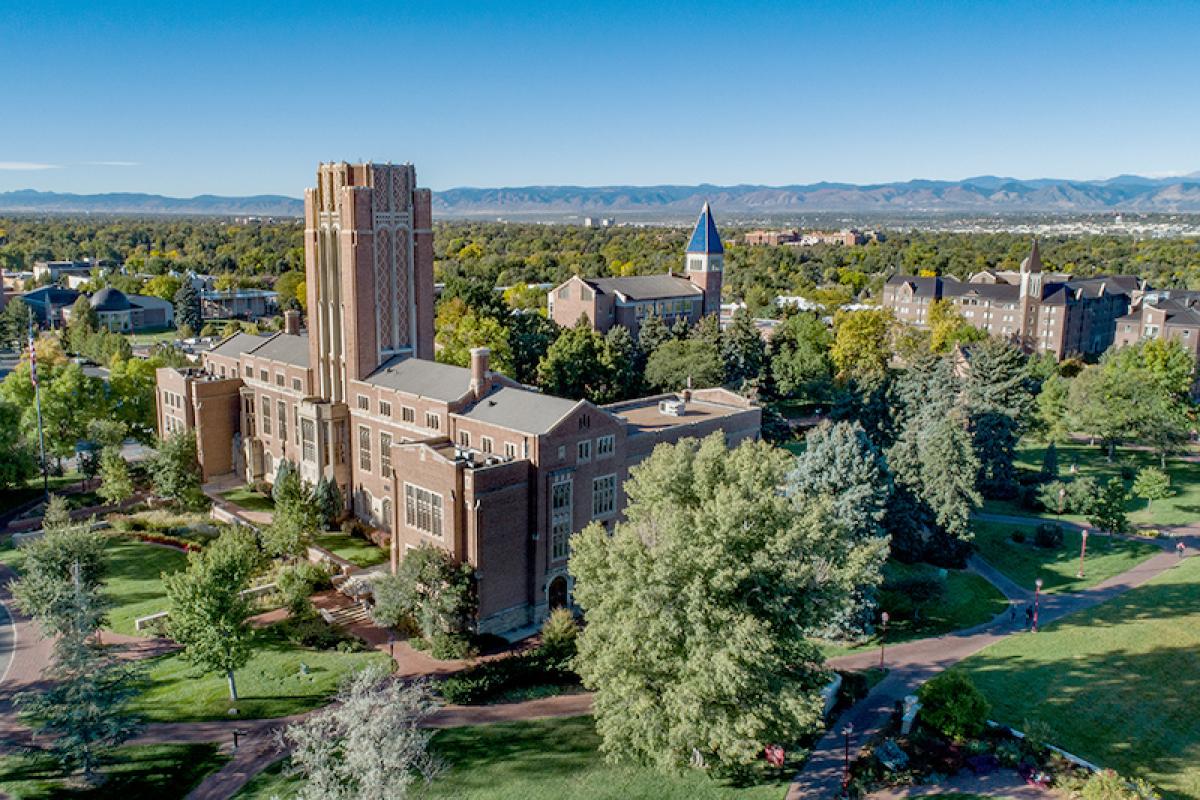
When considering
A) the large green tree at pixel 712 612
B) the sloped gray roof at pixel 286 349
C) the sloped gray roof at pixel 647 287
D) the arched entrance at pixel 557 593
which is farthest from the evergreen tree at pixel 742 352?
the large green tree at pixel 712 612

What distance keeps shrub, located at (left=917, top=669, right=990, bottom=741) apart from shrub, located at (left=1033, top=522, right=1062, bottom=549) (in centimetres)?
2687

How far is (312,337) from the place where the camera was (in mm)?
57750

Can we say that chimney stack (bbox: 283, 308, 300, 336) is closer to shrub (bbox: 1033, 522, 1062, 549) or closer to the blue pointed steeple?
shrub (bbox: 1033, 522, 1062, 549)

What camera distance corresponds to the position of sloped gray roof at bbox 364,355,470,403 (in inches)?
1981

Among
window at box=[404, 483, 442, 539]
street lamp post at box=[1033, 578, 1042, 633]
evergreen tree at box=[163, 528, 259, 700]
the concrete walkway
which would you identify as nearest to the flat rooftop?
window at box=[404, 483, 442, 539]

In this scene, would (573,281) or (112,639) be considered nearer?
(112,639)

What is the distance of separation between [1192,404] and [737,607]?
83.5m

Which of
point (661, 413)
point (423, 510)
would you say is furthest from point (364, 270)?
point (661, 413)

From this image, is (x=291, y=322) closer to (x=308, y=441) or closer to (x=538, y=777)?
(x=308, y=441)

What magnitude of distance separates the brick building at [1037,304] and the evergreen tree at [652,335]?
169ft

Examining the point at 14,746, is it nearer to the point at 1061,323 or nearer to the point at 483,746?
the point at 483,746

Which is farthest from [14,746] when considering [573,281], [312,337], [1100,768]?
[573,281]

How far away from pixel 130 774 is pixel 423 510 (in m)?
17.0

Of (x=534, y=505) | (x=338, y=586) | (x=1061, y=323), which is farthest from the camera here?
(x=1061, y=323)
